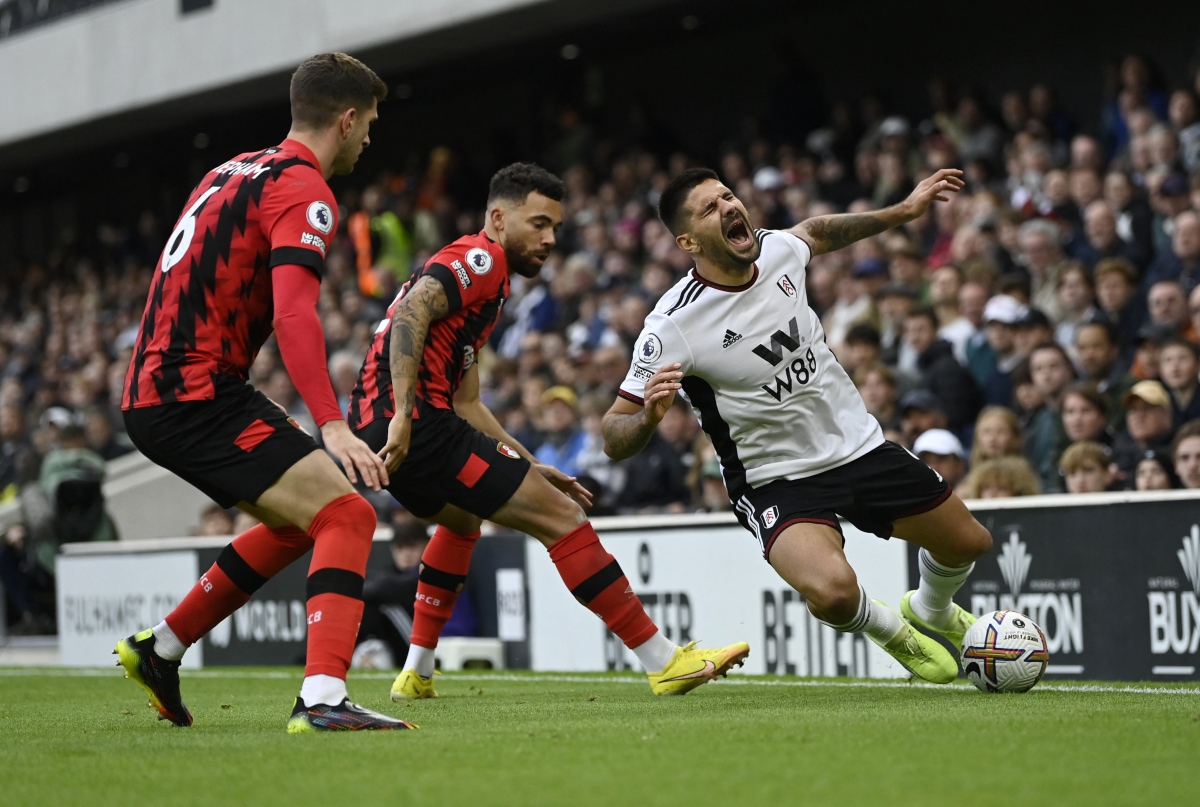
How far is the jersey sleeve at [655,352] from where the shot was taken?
6.52 m

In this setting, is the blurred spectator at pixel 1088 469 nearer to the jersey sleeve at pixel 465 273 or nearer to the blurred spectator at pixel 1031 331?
the blurred spectator at pixel 1031 331

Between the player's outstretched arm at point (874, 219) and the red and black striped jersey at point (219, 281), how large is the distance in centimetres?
248

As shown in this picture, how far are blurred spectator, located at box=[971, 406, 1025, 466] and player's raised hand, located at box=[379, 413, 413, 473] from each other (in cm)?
440

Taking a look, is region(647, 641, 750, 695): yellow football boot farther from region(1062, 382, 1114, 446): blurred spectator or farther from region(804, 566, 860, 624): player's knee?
region(1062, 382, 1114, 446): blurred spectator

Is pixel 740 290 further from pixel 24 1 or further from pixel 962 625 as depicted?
pixel 24 1

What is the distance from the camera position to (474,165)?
76.8 ft

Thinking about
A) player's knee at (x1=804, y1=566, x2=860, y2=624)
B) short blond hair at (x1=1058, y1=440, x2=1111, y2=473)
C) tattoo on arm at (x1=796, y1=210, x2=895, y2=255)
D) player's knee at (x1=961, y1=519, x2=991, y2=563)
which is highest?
tattoo on arm at (x1=796, y1=210, x2=895, y2=255)

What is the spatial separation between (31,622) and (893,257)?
9.56m

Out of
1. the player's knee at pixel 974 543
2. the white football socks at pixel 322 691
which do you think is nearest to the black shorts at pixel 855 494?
the player's knee at pixel 974 543

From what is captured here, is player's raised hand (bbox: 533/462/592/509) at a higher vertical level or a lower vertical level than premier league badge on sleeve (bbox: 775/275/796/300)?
lower

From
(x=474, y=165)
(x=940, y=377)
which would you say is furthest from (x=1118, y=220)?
(x=474, y=165)

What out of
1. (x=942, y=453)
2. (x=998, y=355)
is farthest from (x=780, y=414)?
(x=998, y=355)

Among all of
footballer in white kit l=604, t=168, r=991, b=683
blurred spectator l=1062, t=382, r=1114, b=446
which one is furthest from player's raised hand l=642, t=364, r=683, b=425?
blurred spectator l=1062, t=382, r=1114, b=446

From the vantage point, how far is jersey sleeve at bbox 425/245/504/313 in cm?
704
